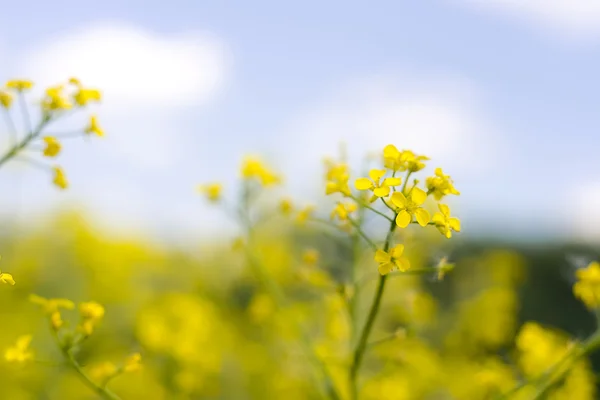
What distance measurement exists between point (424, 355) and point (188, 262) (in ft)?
16.4

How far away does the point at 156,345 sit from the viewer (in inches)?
153

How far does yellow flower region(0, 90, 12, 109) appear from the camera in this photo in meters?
2.53

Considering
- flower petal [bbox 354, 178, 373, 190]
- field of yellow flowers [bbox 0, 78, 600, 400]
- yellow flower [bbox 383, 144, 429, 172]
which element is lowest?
field of yellow flowers [bbox 0, 78, 600, 400]

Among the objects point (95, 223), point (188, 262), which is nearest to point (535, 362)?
point (188, 262)

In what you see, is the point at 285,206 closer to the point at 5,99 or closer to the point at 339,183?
the point at 339,183

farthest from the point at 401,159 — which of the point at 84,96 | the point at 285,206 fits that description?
the point at 84,96

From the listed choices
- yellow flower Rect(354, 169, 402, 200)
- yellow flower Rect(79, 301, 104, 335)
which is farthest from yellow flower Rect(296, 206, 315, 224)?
yellow flower Rect(79, 301, 104, 335)

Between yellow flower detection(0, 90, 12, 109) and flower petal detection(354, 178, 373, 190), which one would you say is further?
yellow flower detection(0, 90, 12, 109)

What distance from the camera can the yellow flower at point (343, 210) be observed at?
86.8 inches

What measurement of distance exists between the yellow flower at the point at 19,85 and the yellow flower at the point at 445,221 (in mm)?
1556

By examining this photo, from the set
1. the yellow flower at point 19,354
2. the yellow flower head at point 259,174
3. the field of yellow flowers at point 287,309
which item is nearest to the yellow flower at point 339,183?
the field of yellow flowers at point 287,309

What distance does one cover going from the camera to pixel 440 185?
2.02 metres

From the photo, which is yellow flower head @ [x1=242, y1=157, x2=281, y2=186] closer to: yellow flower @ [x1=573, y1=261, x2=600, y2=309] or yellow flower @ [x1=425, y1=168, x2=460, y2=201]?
yellow flower @ [x1=425, y1=168, x2=460, y2=201]

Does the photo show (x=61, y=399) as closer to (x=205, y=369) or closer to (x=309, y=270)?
(x=205, y=369)
